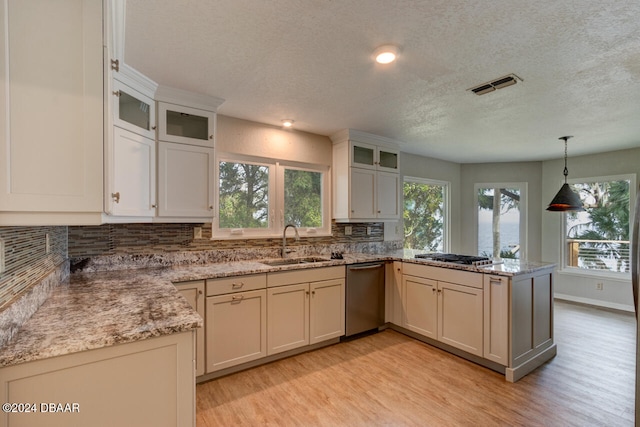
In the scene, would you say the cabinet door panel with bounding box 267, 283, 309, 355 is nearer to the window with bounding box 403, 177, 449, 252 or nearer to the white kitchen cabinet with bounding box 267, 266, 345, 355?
the white kitchen cabinet with bounding box 267, 266, 345, 355

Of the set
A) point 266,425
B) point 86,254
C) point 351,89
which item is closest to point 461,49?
point 351,89

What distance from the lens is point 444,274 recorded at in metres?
2.87

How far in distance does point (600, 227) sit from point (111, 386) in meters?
6.14

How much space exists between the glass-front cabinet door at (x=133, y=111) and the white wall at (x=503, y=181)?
4990 millimetres

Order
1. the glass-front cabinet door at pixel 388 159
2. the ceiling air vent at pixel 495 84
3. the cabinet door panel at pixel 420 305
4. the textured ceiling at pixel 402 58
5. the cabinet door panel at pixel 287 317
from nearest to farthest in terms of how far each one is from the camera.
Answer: the textured ceiling at pixel 402 58, the ceiling air vent at pixel 495 84, the cabinet door panel at pixel 287 317, the cabinet door panel at pixel 420 305, the glass-front cabinet door at pixel 388 159

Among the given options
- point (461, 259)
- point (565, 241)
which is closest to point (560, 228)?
point (565, 241)

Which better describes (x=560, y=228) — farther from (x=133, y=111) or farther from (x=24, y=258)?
(x=24, y=258)

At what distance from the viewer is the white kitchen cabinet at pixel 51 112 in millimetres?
1059

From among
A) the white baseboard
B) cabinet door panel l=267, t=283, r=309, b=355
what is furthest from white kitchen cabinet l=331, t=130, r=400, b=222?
the white baseboard

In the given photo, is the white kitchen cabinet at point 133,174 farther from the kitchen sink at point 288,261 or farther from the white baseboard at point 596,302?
the white baseboard at point 596,302

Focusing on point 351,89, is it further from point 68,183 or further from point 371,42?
point 68,183

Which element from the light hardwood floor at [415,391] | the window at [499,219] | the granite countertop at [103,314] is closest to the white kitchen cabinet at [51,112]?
the granite countertop at [103,314]

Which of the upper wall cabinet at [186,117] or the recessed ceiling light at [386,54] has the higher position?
the recessed ceiling light at [386,54]

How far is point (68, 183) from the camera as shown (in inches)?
45.9
